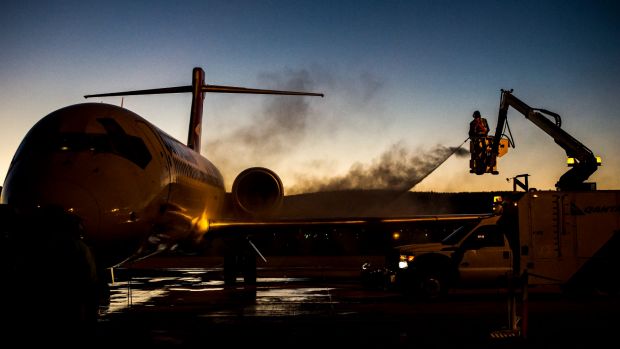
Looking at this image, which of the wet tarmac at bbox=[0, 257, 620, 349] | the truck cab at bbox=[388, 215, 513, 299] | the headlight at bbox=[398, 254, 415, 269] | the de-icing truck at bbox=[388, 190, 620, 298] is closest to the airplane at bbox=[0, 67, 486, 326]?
the wet tarmac at bbox=[0, 257, 620, 349]

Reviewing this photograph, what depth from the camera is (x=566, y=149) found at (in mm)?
17609

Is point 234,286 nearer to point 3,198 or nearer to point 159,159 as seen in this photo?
point 159,159

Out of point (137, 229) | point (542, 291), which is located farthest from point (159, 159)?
point (542, 291)

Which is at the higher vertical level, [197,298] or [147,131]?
[147,131]

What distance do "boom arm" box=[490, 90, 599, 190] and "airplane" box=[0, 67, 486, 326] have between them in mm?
8638

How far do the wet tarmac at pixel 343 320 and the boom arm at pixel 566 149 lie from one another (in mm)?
3431

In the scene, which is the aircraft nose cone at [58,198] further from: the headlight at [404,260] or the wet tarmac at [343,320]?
the headlight at [404,260]

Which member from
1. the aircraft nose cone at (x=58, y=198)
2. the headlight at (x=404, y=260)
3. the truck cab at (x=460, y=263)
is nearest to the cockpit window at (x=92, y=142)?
the aircraft nose cone at (x=58, y=198)

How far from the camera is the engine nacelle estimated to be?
18922 mm

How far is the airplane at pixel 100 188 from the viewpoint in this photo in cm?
749

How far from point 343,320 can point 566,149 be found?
33.0ft

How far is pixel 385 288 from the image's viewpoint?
609 inches

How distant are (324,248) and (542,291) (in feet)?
146

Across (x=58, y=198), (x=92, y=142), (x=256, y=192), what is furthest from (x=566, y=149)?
(x=58, y=198)
